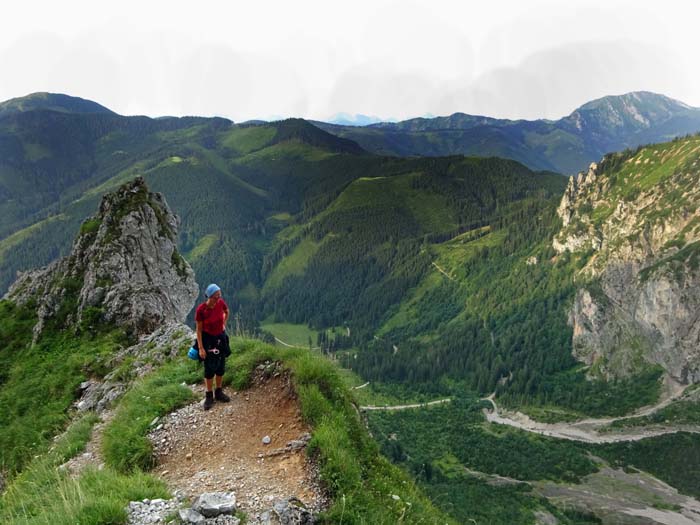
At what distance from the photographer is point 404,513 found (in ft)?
38.0

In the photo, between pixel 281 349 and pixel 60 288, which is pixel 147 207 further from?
pixel 281 349

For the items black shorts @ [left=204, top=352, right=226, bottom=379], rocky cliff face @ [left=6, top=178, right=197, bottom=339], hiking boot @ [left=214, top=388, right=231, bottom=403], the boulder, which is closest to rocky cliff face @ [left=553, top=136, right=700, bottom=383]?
rocky cliff face @ [left=6, top=178, right=197, bottom=339]

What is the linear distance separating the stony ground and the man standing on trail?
48cm

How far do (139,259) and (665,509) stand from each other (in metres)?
136

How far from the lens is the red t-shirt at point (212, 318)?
14625 mm

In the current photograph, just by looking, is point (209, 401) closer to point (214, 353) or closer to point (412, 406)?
point (214, 353)

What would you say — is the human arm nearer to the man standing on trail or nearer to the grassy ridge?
the man standing on trail

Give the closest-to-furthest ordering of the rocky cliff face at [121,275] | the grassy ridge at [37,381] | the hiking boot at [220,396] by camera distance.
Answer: the hiking boot at [220,396]
the grassy ridge at [37,381]
the rocky cliff face at [121,275]

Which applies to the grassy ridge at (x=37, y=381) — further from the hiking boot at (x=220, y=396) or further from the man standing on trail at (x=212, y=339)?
the man standing on trail at (x=212, y=339)

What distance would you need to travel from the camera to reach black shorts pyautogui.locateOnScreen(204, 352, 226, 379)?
1478 centimetres

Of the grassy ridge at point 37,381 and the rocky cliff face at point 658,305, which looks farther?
the rocky cliff face at point 658,305

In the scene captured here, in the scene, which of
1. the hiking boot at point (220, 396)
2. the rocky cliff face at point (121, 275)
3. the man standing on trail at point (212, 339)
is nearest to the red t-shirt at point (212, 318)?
the man standing on trail at point (212, 339)

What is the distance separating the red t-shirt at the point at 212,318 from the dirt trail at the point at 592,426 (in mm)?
162849

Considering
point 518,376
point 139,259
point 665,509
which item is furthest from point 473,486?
point 139,259
